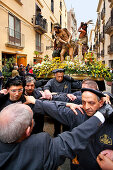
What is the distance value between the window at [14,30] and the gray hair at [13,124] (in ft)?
37.8

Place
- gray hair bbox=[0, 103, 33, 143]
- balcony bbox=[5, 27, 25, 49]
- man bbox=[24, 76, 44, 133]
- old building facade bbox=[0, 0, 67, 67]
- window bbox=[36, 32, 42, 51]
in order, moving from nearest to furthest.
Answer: gray hair bbox=[0, 103, 33, 143], man bbox=[24, 76, 44, 133], old building facade bbox=[0, 0, 67, 67], balcony bbox=[5, 27, 25, 49], window bbox=[36, 32, 42, 51]

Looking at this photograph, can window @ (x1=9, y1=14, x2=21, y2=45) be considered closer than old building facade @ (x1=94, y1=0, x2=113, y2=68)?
Yes

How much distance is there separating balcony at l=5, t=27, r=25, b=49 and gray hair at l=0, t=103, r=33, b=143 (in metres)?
10.8

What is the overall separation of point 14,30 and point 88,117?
12.1 m

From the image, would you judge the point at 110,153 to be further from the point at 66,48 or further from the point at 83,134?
the point at 66,48

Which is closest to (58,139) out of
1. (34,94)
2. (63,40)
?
(34,94)

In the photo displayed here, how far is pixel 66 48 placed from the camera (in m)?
6.13

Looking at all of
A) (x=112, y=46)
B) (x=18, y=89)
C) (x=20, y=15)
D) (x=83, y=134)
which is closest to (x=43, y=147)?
(x=83, y=134)

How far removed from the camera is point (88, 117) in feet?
5.28

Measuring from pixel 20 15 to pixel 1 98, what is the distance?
41.9 feet

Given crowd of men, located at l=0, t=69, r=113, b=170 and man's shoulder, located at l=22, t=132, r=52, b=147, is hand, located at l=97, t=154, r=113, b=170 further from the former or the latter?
man's shoulder, located at l=22, t=132, r=52, b=147

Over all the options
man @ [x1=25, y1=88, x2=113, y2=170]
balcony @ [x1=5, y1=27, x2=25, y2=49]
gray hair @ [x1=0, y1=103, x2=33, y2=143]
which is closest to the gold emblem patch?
man @ [x1=25, y1=88, x2=113, y2=170]

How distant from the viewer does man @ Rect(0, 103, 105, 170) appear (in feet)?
3.21

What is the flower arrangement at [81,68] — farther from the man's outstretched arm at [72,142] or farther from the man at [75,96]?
the man's outstretched arm at [72,142]
